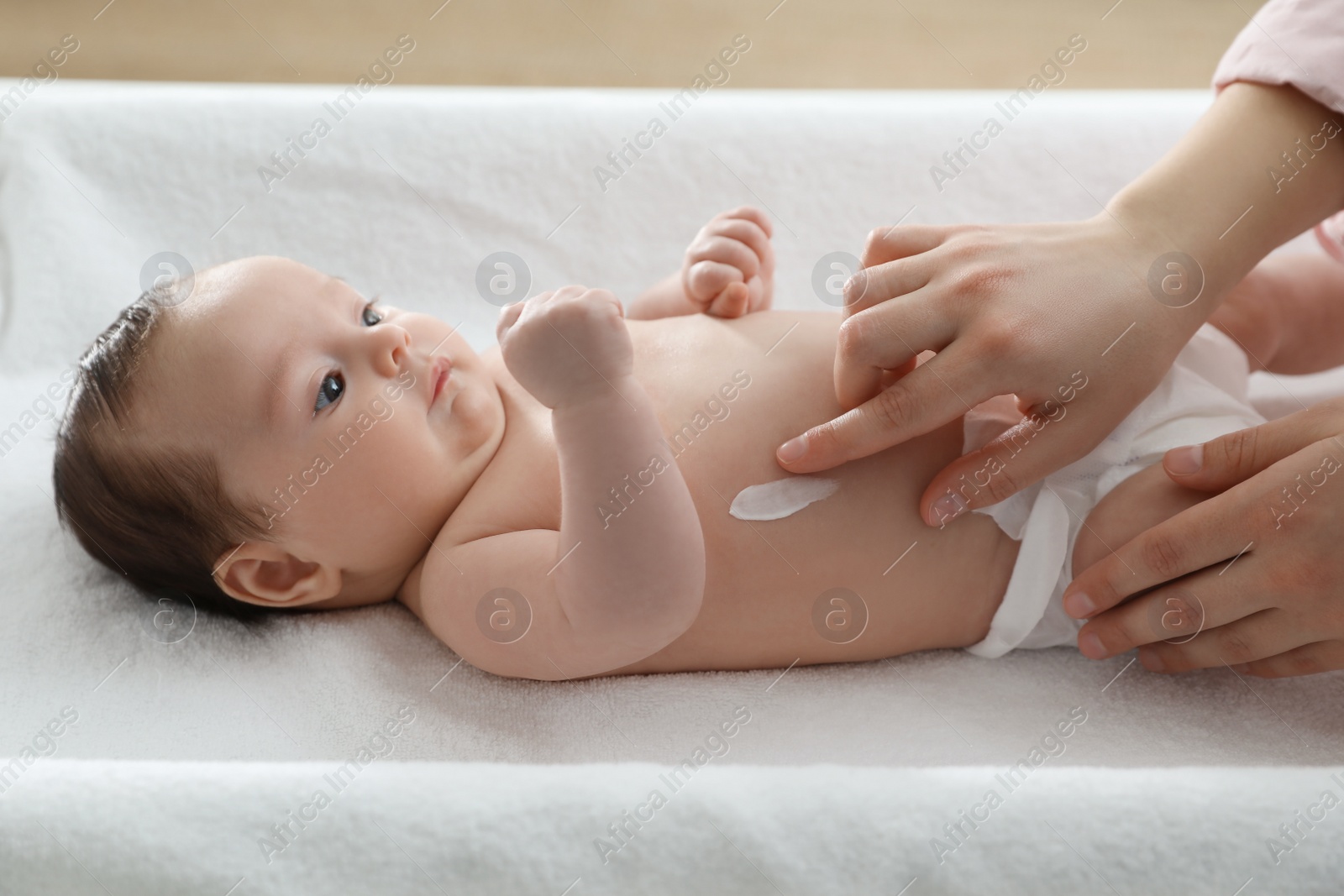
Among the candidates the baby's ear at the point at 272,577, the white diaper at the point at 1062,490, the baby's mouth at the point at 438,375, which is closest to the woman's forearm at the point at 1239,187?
the white diaper at the point at 1062,490

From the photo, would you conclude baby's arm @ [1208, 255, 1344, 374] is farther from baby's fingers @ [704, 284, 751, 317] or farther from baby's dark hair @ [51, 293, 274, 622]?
baby's dark hair @ [51, 293, 274, 622]

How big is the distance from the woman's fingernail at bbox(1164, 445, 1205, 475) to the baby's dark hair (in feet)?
2.89

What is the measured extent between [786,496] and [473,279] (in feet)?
2.39

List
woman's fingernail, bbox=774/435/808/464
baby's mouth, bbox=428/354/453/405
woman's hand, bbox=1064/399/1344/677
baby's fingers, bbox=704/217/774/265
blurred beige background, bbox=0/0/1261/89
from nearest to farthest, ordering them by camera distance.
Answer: woman's hand, bbox=1064/399/1344/677 < woman's fingernail, bbox=774/435/808/464 < baby's mouth, bbox=428/354/453/405 < baby's fingers, bbox=704/217/774/265 < blurred beige background, bbox=0/0/1261/89

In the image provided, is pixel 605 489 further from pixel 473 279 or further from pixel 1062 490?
pixel 473 279

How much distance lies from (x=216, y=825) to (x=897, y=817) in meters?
0.51

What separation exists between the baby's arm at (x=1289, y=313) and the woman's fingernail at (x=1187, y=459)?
0.35m

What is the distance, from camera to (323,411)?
3.23 feet

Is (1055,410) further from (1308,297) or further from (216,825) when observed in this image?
(216,825)

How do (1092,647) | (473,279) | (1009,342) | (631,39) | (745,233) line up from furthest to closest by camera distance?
(631,39), (473,279), (745,233), (1092,647), (1009,342)

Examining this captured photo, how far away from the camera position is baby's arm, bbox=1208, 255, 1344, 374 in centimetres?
119

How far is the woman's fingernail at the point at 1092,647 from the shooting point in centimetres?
93

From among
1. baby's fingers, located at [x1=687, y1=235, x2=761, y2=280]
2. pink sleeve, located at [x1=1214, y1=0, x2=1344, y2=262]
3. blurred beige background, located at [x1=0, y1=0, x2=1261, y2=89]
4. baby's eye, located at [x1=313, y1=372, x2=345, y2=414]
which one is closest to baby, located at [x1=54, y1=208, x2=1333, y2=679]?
baby's eye, located at [x1=313, y1=372, x2=345, y2=414]

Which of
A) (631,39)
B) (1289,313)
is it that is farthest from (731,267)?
(631,39)
